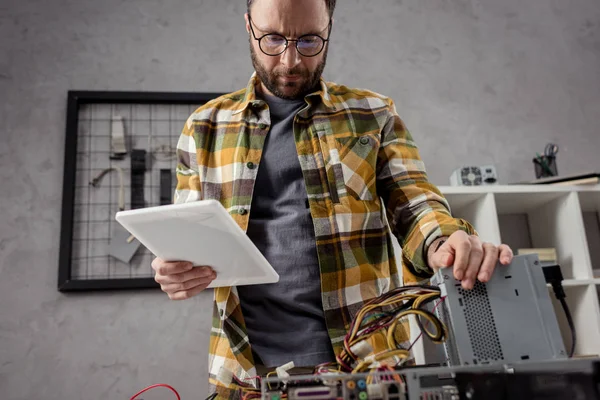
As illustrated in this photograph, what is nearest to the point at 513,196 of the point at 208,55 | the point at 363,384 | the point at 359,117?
the point at 359,117

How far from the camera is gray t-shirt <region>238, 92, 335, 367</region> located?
3.33ft

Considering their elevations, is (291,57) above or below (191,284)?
above

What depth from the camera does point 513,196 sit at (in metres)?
2.07

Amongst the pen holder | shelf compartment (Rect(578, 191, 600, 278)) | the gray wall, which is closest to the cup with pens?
the pen holder

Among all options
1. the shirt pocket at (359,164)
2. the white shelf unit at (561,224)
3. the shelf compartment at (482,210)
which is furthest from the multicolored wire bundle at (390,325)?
the shelf compartment at (482,210)

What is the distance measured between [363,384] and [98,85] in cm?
201

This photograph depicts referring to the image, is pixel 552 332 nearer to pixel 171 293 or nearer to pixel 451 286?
pixel 451 286

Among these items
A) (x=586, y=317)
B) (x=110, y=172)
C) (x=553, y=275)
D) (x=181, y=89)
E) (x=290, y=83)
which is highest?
(x=181, y=89)

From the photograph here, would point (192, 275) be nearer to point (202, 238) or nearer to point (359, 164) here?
point (202, 238)

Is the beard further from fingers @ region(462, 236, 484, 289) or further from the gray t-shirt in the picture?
fingers @ region(462, 236, 484, 289)

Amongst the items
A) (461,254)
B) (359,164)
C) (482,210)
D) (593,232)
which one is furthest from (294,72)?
(593,232)

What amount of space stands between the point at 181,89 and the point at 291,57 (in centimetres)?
128

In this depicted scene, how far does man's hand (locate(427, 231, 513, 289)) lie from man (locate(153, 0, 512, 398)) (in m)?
0.15

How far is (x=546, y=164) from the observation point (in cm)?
227
